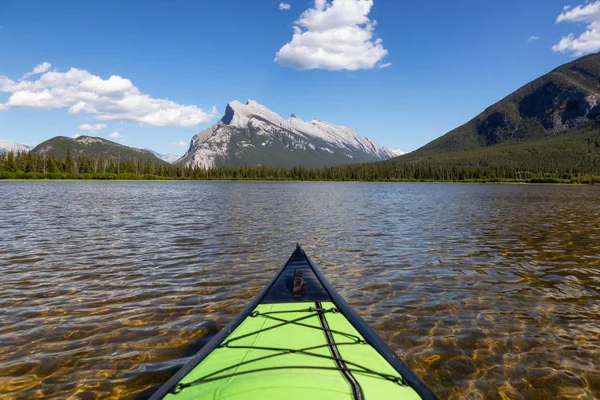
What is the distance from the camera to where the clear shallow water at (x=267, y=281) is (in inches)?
296

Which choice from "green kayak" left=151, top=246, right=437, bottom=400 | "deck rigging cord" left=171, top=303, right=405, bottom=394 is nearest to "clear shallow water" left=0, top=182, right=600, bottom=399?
"green kayak" left=151, top=246, right=437, bottom=400

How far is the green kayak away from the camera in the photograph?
4.67 meters

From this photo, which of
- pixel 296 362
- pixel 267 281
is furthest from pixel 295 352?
pixel 267 281

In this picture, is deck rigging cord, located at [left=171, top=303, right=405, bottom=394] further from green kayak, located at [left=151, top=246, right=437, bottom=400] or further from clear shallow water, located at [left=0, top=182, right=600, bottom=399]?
clear shallow water, located at [left=0, top=182, right=600, bottom=399]

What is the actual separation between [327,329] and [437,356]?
3305 millimetres

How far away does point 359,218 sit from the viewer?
35281 mm

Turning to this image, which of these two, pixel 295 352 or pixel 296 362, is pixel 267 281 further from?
pixel 296 362

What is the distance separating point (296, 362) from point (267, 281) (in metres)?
8.54

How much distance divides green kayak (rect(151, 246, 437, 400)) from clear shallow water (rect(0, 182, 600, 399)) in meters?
2.14

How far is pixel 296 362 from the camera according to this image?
552cm

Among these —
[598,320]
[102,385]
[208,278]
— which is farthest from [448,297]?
[102,385]

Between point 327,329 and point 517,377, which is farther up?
point 327,329

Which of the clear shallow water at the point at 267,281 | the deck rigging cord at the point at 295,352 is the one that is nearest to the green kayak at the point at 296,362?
the deck rigging cord at the point at 295,352

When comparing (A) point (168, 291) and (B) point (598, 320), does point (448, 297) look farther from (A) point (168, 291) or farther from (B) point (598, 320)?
(A) point (168, 291)
